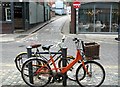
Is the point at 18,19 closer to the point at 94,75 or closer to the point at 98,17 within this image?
the point at 98,17

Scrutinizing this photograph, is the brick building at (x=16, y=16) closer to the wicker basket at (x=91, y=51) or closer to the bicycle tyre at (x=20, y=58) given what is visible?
the bicycle tyre at (x=20, y=58)

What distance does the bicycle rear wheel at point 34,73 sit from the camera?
5516 mm

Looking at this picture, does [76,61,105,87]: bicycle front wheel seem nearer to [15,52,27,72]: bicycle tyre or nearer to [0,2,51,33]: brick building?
[15,52,27,72]: bicycle tyre

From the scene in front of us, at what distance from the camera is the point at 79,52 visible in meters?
5.54

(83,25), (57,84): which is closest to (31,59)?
(57,84)

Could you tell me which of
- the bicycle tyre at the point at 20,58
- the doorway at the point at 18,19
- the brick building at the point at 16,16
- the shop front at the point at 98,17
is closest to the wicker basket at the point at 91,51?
the bicycle tyre at the point at 20,58

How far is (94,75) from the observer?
5945mm

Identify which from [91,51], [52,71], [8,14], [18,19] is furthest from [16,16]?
[91,51]

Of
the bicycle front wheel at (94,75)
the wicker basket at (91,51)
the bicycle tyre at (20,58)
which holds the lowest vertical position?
the bicycle front wheel at (94,75)

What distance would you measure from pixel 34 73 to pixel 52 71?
44 cm

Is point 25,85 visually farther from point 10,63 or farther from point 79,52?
point 10,63

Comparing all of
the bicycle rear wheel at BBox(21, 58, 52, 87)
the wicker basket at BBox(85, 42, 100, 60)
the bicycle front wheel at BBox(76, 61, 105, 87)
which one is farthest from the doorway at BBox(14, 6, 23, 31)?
the wicker basket at BBox(85, 42, 100, 60)

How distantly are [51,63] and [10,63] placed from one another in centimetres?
325

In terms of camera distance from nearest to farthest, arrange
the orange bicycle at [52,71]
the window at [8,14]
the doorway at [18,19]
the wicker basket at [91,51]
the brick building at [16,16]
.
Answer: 1. the wicker basket at [91,51]
2. the orange bicycle at [52,71]
3. the brick building at [16,16]
4. the window at [8,14]
5. the doorway at [18,19]
